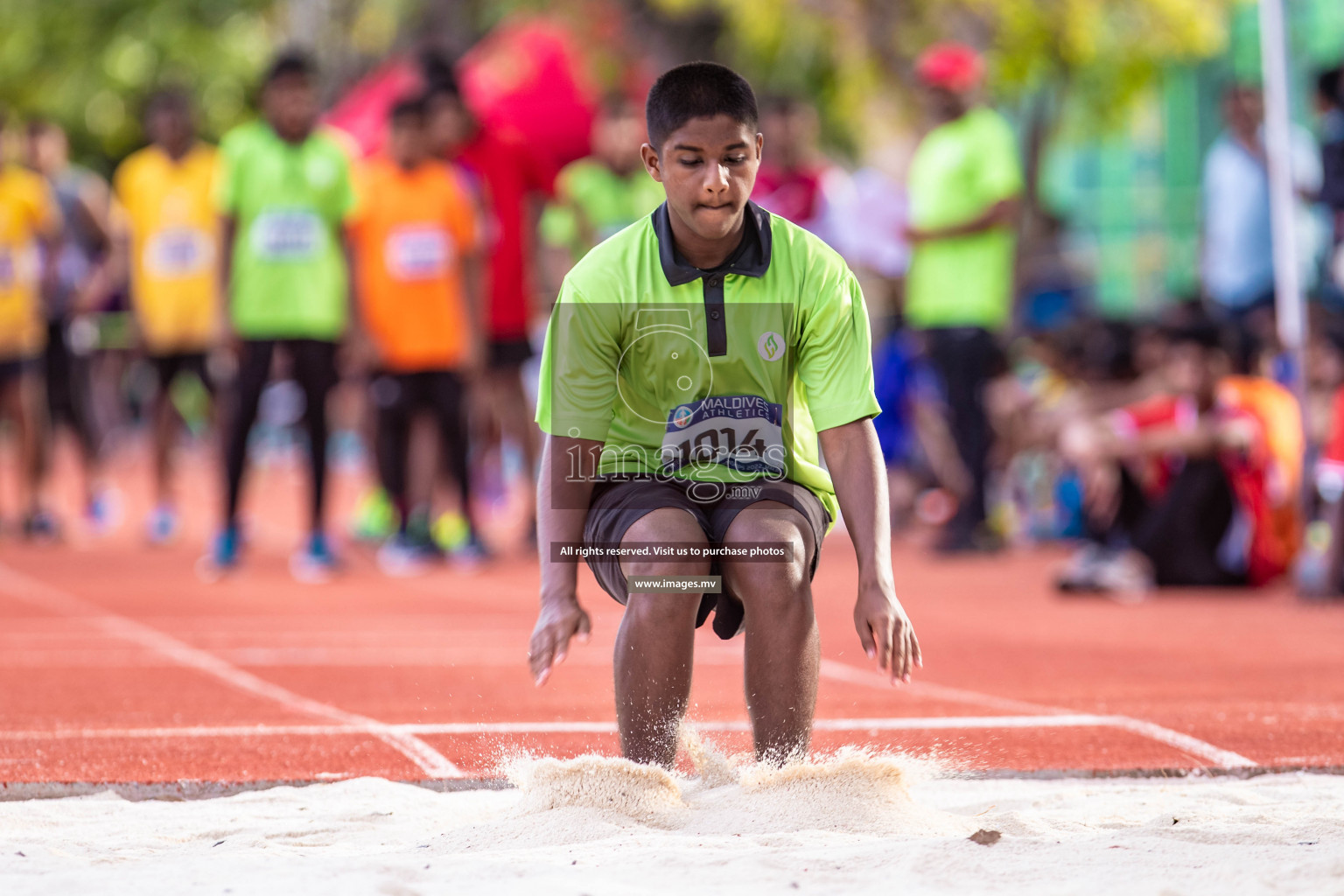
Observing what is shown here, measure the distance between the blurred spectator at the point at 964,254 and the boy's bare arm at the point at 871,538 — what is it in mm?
5591

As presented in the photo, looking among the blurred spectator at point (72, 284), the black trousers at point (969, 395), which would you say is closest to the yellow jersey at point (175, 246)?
the blurred spectator at point (72, 284)

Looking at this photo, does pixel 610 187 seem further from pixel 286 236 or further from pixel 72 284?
pixel 72 284

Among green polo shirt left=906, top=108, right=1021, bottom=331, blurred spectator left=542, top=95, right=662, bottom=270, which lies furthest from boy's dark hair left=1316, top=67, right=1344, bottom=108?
blurred spectator left=542, top=95, right=662, bottom=270

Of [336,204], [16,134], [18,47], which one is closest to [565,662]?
[336,204]

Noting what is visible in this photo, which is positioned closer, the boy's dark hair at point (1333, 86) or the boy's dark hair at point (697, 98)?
the boy's dark hair at point (697, 98)

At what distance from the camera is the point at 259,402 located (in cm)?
854

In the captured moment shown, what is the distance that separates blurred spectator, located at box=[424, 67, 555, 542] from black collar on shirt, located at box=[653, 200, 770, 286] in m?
5.75

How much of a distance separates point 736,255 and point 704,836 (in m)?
1.17

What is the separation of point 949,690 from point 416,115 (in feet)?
16.2

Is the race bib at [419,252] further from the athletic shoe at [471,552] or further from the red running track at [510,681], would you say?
the red running track at [510,681]

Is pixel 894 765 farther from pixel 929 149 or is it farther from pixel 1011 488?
pixel 1011 488

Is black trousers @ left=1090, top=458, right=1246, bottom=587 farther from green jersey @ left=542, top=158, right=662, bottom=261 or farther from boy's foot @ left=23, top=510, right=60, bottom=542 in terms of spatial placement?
boy's foot @ left=23, top=510, right=60, bottom=542

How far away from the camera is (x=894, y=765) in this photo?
3432 millimetres

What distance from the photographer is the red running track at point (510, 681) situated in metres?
4.16
